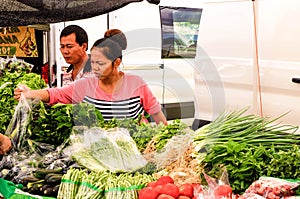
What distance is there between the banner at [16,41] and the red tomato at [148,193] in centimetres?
415

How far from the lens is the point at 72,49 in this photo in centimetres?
505

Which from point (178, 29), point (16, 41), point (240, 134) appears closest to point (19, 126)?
point (240, 134)

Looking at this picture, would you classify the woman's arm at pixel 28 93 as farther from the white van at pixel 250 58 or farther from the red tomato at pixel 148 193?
the red tomato at pixel 148 193

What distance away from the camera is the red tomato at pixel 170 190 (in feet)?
8.56

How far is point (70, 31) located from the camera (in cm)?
509

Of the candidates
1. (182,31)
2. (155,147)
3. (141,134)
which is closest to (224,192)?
(155,147)

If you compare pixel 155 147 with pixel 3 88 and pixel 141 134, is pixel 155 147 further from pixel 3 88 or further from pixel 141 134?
pixel 3 88

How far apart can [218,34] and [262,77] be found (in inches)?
31.5

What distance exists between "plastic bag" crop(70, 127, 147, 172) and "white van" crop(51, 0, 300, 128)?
88 cm

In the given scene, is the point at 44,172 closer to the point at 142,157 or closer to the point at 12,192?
the point at 12,192

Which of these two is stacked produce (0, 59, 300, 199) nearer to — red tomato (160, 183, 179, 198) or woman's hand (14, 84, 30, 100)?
red tomato (160, 183, 179, 198)

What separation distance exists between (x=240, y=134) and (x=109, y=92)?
1452mm

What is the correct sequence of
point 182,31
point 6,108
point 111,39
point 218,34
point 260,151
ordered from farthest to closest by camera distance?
point 182,31, point 218,34, point 111,39, point 6,108, point 260,151

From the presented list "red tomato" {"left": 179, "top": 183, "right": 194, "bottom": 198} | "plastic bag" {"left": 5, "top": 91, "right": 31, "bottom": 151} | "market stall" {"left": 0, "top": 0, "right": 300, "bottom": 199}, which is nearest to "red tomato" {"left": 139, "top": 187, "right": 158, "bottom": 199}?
"market stall" {"left": 0, "top": 0, "right": 300, "bottom": 199}
